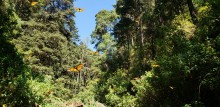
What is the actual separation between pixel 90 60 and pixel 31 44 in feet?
113

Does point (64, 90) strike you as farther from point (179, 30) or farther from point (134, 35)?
point (179, 30)

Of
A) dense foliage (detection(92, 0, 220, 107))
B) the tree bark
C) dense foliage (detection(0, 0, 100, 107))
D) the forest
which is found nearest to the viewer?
the forest

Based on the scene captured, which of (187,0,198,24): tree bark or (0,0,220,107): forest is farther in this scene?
(187,0,198,24): tree bark

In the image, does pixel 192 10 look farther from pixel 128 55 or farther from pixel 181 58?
pixel 128 55

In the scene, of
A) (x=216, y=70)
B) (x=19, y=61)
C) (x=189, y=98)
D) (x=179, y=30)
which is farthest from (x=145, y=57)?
(x=19, y=61)

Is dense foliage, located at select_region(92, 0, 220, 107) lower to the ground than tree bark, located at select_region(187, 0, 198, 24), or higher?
lower

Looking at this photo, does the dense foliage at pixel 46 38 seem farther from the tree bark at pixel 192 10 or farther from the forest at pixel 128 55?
the tree bark at pixel 192 10

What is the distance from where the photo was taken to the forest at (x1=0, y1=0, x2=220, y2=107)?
10.1 metres

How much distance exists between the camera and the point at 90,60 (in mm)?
59125

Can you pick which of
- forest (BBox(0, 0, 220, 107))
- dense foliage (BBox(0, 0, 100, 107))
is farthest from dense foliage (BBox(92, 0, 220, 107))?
dense foliage (BBox(0, 0, 100, 107))

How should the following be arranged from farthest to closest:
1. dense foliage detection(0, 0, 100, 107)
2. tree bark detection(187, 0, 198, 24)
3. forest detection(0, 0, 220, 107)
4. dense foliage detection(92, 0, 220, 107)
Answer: dense foliage detection(0, 0, 100, 107)
tree bark detection(187, 0, 198, 24)
dense foliage detection(92, 0, 220, 107)
forest detection(0, 0, 220, 107)

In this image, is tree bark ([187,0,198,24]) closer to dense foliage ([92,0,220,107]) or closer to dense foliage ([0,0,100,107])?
dense foliage ([92,0,220,107])

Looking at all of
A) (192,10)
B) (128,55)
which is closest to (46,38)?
(128,55)

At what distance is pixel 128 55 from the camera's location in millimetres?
32812
